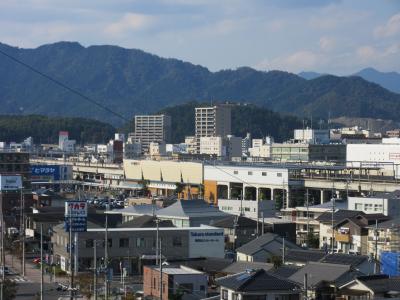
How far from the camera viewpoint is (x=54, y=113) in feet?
577

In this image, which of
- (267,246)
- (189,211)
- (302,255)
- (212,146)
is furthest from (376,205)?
(212,146)

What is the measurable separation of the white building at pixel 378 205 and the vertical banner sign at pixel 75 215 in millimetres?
8577

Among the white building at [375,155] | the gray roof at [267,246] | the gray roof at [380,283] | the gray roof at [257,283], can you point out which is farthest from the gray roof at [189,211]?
the white building at [375,155]

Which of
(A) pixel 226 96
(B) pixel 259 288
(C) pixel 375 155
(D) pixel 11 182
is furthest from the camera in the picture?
(A) pixel 226 96

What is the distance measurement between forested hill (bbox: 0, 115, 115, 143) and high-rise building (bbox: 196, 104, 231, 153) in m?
17.0

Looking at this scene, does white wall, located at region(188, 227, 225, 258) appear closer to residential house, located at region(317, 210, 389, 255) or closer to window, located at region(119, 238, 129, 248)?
window, located at region(119, 238, 129, 248)

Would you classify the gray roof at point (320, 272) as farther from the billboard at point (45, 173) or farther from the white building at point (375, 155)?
the billboard at point (45, 173)

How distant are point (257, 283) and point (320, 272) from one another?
7.65 feet

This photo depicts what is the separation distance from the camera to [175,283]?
13.4m

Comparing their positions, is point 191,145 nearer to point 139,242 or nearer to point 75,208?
point 139,242

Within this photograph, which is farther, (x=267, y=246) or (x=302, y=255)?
(x=267, y=246)

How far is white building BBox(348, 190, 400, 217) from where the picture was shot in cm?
2156

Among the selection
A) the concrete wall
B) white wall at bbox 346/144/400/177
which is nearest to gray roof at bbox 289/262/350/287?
the concrete wall

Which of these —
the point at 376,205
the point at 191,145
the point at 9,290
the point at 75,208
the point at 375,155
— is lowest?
the point at 9,290
